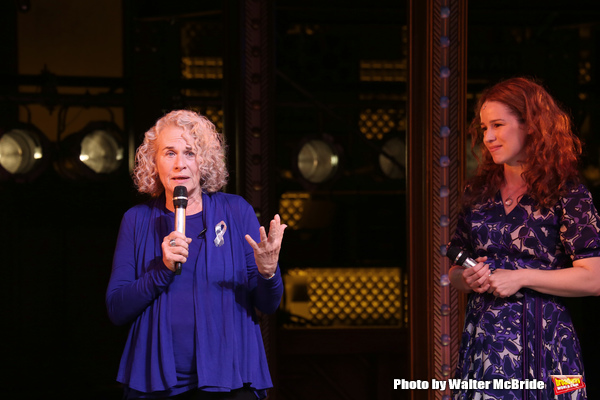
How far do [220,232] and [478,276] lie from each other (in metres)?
0.71

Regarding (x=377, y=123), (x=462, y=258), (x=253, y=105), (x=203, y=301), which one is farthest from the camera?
(x=377, y=123)

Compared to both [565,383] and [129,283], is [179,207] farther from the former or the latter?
[565,383]

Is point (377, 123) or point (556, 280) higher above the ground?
point (377, 123)

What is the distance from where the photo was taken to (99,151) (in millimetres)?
5473

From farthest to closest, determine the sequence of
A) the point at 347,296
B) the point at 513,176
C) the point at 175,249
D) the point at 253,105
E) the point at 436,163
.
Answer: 1. the point at 347,296
2. the point at 253,105
3. the point at 436,163
4. the point at 513,176
5. the point at 175,249

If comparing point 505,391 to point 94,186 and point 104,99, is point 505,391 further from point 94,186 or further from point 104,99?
point 94,186

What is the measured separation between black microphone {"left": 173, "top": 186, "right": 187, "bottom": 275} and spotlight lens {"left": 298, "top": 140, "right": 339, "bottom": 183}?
10.1 feet

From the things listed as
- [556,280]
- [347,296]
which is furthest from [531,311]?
[347,296]

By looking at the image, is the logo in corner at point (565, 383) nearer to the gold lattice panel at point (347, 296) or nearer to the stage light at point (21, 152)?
the gold lattice panel at point (347, 296)

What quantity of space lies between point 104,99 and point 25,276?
2.06 metres

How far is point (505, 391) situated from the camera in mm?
1984

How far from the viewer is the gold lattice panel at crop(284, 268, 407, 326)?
5.73 metres

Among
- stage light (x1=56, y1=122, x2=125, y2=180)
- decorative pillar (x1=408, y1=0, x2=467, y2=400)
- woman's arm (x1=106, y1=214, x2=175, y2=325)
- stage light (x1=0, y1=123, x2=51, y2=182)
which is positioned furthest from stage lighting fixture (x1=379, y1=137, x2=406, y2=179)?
woman's arm (x1=106, y1=214, x2=175, y2=325)

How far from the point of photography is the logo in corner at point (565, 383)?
1953 millimetres
